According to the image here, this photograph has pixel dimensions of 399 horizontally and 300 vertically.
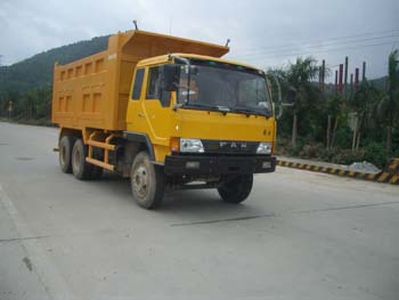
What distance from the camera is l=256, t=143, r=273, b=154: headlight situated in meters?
8.80

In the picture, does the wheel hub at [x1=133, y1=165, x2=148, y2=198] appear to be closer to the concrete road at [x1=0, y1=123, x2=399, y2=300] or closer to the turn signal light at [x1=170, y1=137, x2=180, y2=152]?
the concrete road at [x1=0, y1=123, x2=399, y2=300]

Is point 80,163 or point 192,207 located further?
point 80,163

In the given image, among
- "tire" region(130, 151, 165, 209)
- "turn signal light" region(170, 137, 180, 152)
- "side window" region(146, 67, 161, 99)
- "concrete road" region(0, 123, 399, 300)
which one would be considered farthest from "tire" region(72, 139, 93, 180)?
"turn signal light" region(170, 137, 180, 152)

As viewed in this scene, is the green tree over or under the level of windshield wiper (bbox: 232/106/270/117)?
over

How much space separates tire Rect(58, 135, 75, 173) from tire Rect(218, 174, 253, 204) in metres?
4.67

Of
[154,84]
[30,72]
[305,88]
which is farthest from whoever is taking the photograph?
[30,72]

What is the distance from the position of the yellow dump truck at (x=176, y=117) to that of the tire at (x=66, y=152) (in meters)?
1.82

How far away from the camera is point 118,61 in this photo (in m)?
9.84

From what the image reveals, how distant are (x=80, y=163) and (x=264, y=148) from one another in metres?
5.04

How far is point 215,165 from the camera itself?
26.8 feet

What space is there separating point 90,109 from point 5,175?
2958 millimetres

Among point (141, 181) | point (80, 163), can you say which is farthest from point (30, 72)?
point (141, 181)

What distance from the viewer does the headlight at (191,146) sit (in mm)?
7930

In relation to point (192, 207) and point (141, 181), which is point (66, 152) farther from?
point (192, 207)
